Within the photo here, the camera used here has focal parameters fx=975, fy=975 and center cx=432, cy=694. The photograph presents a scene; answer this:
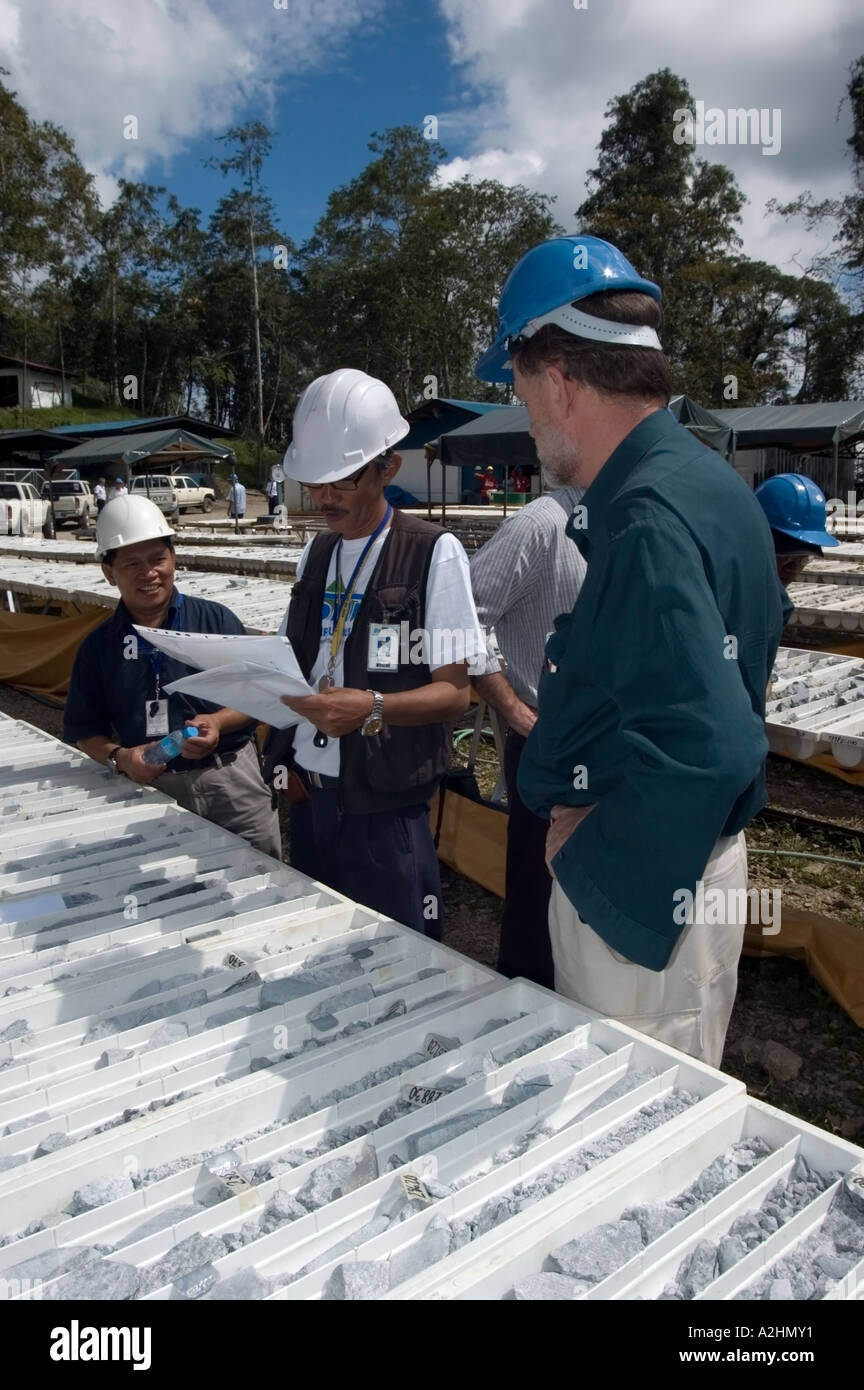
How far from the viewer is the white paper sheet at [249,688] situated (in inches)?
81.7

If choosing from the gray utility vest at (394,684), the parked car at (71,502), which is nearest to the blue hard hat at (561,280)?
the gray utility vest at (394,684)

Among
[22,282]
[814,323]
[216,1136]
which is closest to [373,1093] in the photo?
[216,1136]

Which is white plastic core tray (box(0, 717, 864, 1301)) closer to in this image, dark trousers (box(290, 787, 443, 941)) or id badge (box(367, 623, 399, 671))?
dark trousers (box(290, 787, 443, 941))

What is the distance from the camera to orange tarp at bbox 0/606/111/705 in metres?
8.66

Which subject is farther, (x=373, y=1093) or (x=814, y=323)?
(x=814, y=323)

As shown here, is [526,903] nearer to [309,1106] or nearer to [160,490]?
[309,1106]

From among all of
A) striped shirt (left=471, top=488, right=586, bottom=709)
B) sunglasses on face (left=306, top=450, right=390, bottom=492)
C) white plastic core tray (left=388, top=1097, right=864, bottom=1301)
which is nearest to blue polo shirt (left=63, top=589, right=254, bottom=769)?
striped shirt (left=471, top=488, right=586, bottom=709)

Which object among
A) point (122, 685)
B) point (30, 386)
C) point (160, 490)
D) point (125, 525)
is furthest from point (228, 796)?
point (30, 386)

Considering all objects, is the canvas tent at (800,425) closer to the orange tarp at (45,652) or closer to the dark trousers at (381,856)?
the orange tarp at (45,652)

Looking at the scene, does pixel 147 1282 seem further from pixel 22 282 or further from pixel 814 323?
pixel 22 282

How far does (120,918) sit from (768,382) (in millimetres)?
38583

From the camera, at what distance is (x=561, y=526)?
298cm

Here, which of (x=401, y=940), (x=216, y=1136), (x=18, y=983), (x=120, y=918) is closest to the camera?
(x=216, y=1136)

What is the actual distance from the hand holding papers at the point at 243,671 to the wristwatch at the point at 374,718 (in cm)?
16
